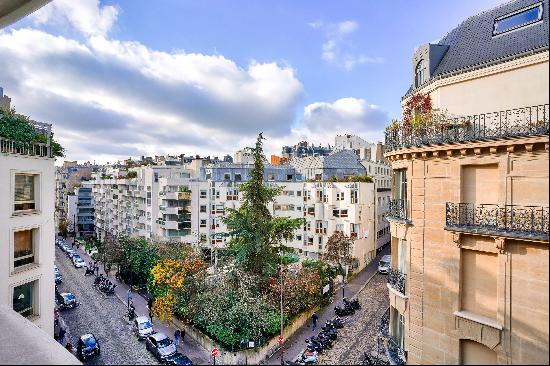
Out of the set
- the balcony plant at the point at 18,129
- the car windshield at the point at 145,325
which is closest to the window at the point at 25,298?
the balcony plant at the point at 18,129

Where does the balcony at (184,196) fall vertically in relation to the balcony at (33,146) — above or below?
below

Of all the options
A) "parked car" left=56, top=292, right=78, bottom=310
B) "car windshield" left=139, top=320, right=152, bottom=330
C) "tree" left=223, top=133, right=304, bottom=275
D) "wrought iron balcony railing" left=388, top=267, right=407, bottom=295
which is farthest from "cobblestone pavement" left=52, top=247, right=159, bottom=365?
"wrought iron balcony railing" left=388, top=267, right=407, bottom=295

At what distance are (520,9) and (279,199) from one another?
1335 inches

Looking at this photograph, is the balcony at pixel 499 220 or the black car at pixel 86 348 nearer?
the balcony at pixel 499 220

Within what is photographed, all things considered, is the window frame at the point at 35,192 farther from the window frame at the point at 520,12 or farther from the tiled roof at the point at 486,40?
the window frame at the point at 520,12

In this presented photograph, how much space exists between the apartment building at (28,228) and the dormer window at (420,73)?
52.5ft

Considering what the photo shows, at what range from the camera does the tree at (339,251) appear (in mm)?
34594

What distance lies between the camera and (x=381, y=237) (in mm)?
46344

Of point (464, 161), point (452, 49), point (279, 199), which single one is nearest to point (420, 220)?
point (464, 161)

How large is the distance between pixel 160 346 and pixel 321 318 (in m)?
11.8

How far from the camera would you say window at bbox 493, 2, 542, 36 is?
12492mm

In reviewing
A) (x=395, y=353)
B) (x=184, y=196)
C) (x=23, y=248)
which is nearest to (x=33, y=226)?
(x=23, y=248)

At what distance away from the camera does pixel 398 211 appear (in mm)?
13789

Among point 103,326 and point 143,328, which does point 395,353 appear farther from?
point 103,326
